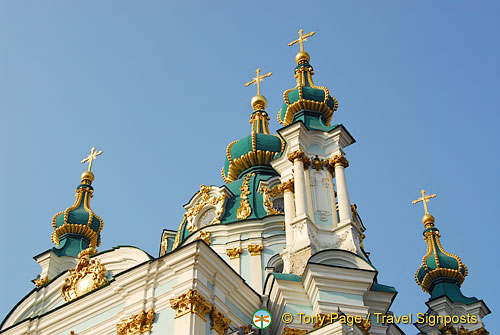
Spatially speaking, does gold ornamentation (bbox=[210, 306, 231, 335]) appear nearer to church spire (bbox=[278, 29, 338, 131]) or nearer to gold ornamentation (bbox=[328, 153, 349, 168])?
gold ornamentation (bbox=[328, 153, 349, 168])

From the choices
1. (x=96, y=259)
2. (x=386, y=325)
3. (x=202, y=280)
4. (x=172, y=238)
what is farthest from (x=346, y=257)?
(x=172, y=238)

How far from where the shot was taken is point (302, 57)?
21328mm

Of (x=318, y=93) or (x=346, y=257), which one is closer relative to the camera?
(x=346, y=257)

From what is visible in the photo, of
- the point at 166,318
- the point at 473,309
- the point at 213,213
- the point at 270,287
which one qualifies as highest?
the point at 213,213

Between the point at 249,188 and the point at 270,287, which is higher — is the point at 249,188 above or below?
above

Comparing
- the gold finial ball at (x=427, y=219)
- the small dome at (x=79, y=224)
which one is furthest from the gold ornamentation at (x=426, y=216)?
the small dome at (x=79, y=224)

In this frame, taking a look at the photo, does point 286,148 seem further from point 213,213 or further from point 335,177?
point 213,213

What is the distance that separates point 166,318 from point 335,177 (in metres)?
5.43

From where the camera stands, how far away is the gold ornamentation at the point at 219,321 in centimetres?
1371

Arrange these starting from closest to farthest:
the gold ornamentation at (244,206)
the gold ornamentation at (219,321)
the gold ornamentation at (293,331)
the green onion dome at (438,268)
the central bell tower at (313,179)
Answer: the gold ornamentation at (219,321) → the gold ornamentation at (293,331) → the central bell tower at (313,179) → the gold ornamentation at (244,206) → the green onion dome at (438,268)

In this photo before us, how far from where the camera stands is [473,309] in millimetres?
21734

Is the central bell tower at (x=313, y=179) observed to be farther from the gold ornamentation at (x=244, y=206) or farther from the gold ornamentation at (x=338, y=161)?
the gold ornamentation at (x=244, y=206)

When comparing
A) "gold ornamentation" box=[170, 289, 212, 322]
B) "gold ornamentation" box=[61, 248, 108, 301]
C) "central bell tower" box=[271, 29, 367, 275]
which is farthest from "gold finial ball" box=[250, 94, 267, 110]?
"gold ornamentation" box=[170, 289, 212, 322]

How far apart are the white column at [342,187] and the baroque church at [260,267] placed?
3 cm
